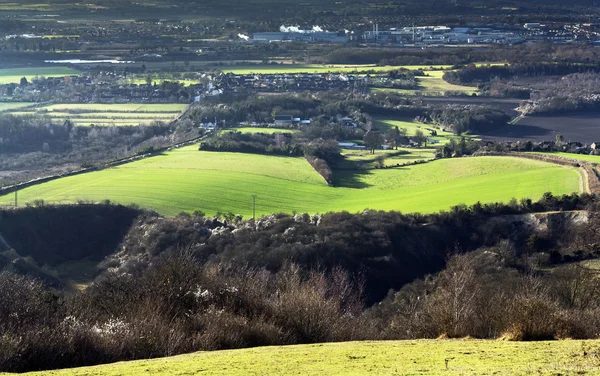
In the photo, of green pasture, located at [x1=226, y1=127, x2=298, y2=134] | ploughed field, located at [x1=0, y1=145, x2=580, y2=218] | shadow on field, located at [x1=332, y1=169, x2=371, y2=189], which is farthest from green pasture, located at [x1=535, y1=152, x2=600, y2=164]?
green pasture, located at [x1=226, y1=127, x2=298, y2=134]

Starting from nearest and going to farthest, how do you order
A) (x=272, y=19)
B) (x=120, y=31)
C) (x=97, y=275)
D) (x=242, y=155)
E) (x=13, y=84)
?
(x=97, y=275) < (x=242, y=155) < (x=13, y=84) < (x=120, y=31) < (x=272, y=19)

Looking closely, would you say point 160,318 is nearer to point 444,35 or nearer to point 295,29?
point 444,35

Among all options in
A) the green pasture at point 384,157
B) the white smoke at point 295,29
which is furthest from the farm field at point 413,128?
the white smoke at point 295,29

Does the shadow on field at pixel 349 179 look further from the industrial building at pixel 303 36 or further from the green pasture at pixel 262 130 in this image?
the industrial building at pixel 303 36

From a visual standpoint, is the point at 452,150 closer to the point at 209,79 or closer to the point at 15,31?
the point at 209,79

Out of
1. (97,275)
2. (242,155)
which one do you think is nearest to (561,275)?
(97,275)

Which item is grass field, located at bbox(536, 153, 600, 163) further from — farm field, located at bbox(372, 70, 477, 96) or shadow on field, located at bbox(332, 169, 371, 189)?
farm field, located at bbox(372, 70, 477, 96)
